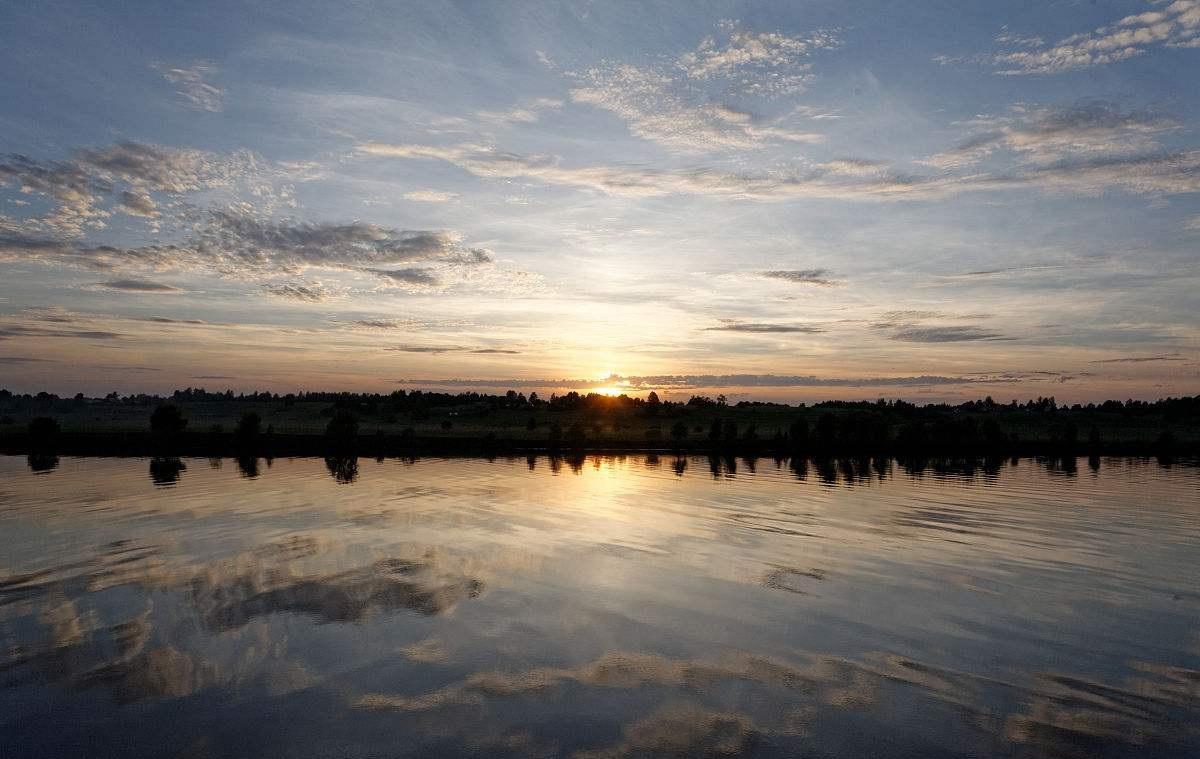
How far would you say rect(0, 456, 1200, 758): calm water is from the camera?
44.0ft

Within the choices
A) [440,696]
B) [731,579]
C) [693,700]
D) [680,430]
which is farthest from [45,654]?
[680,430]

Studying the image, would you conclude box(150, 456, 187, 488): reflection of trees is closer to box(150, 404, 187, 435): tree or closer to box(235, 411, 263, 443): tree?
box(235, 411, 263, 443): tree

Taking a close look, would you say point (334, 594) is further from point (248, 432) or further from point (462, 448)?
point (248, 432)

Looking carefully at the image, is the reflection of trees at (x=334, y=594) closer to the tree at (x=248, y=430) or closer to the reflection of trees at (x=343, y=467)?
the reflection of trees at (x=343, y=467)

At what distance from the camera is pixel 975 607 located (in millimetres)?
22000

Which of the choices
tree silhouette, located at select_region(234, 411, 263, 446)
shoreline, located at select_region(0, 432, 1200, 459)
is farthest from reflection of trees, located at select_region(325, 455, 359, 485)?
tree silhouette, located at select_region(234, 411, 263, 446)

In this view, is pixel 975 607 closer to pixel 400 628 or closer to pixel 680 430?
pixel 400 628

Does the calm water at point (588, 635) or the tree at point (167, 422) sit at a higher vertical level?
the tree at point (167, 422)

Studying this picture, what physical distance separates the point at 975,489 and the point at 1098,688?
168 ft

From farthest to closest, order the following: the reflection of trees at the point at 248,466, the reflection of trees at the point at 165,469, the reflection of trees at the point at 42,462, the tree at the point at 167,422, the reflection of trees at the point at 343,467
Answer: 1. the tree at the point at 167,422
2. the reflection of trees at the point at 42,462
3. the reflection of trees at the point at 248,466
4. the reflection of trees at the point at 343,467
5. the reflection of trees at the point at 165,469

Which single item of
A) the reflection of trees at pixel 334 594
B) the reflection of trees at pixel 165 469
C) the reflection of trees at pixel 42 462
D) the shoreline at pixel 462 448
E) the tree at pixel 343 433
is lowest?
the reflection of trees at pixel 42 462

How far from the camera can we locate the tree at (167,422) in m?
Answer: 112

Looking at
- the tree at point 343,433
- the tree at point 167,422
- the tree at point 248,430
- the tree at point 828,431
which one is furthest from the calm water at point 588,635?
the tree at point 828,431

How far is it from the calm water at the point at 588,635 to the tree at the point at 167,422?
77.6 meters
